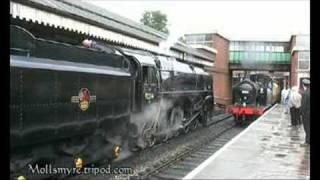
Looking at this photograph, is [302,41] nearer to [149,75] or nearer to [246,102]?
[246,102]

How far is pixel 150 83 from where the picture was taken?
12.0m

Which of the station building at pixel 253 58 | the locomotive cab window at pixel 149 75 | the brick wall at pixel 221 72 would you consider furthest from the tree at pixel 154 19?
the locomotive cab window at pixel 149 75

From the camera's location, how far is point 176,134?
15.7 m

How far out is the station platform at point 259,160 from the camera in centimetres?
818

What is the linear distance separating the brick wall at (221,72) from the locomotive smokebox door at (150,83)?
28.5 meters

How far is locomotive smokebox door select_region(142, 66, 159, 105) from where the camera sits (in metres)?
11.5

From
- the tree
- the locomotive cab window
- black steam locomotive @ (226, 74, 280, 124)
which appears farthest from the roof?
the tree

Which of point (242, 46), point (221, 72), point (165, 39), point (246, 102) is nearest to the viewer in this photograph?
point (165, 39)

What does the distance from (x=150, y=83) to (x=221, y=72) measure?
1354 inches

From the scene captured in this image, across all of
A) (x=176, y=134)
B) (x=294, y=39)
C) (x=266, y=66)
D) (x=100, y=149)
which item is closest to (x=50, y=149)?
(x=100, y=149)

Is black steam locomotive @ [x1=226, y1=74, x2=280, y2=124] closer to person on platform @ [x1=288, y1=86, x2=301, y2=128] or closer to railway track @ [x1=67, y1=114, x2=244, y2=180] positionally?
person on platform @ [x1=288, y1=86, x2=301, y2=128]

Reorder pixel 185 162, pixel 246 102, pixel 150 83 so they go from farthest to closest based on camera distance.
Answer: pixel 246 102, pixel 150 83, pixel 185 162

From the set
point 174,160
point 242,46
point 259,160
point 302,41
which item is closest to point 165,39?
point 174,160

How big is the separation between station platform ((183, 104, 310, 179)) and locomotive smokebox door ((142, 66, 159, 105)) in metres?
2.27
